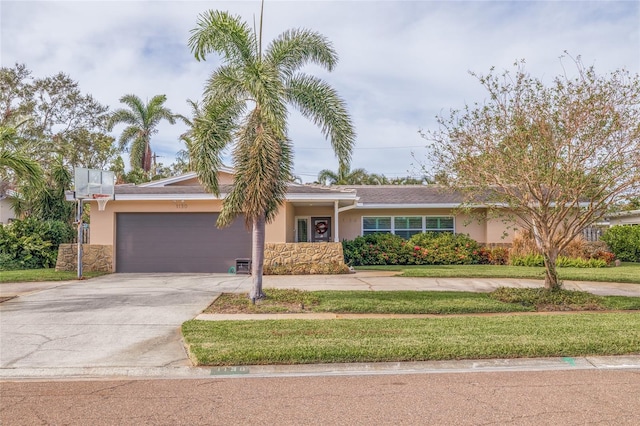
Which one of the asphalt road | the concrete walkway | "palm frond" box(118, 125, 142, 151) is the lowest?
the asphalt road

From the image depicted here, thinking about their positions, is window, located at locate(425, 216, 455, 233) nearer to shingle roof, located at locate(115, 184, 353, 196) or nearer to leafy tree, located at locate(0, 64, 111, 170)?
shingle roof, located at locate(115, 184, 353, 196)

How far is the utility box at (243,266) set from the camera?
16.8 metres

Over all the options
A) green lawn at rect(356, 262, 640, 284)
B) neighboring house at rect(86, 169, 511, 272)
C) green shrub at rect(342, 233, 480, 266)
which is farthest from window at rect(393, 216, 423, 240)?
green lawn at rect(356, 262, 640, 284)

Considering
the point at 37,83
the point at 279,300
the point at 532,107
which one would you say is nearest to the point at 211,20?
the point at 279,300

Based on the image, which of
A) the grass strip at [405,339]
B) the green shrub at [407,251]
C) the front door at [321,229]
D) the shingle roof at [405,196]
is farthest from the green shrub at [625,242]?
the grass strip at [405,339]

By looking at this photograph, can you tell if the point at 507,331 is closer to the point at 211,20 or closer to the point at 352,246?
the point at 211,20

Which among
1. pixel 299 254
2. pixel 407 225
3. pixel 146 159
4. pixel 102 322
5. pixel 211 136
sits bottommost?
pixel 102 322

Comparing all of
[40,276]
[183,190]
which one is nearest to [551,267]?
[183,190]

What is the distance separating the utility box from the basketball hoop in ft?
16.2

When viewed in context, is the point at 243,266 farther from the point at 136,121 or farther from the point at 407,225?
the point at 136,121

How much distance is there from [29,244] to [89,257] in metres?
3.24

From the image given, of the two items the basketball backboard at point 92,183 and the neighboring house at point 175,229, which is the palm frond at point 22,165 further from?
the neighboring house at point 175,229

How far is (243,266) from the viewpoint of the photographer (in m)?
16.9

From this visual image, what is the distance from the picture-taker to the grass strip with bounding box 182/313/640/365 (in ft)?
22.0
